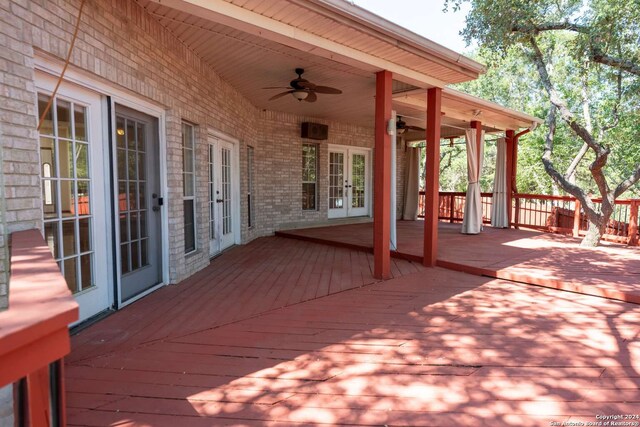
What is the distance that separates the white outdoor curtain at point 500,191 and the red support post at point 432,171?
4.24 meters

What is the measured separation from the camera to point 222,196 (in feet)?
19.2

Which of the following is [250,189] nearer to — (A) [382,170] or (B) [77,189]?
(A) [382,170]

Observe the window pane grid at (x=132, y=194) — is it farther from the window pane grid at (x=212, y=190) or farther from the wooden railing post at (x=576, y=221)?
the wooden railing post at (x=576, y=221)

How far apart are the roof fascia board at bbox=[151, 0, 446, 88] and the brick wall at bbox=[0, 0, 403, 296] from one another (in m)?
0.61

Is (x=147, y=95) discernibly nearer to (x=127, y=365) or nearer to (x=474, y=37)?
(x=127, y=365)

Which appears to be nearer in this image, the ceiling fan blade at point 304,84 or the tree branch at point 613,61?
the ceiling fan blade at point 304,84

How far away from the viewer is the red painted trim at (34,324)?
710 mm

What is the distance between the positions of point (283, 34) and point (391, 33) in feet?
3.30

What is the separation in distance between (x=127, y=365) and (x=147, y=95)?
230 cm

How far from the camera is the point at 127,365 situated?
2.25m

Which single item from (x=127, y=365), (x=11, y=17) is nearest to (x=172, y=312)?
(x=127, y=365)

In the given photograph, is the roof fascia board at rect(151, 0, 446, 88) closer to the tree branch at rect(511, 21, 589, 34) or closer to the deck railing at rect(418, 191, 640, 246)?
the tree branch at rect(511, 21, 589, 34)

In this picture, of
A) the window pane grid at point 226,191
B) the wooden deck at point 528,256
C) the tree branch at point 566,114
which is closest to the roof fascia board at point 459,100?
the tree branch at point 566,114

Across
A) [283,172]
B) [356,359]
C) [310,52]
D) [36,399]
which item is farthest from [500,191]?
[36,399]
